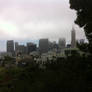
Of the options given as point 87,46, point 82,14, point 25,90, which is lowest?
point 25,90

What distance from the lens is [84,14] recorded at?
18156mm

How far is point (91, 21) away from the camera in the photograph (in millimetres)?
17516

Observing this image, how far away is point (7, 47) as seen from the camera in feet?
405

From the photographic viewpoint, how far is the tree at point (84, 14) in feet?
58.0

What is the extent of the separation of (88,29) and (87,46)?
1695 millimetres

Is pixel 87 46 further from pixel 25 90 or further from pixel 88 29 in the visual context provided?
pixel 25 90

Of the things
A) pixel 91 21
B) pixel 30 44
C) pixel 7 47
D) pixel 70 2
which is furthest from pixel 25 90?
pixel 7 47

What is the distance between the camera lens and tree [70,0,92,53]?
17.7m

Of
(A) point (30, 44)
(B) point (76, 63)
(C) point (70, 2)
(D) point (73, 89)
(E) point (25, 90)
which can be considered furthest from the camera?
(A) point (30, 44)

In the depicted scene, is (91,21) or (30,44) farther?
(30,44)

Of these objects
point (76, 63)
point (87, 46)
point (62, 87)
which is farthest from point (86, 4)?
point (62, 87)

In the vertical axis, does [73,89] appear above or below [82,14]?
below

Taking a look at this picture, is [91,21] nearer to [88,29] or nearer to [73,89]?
[88,29]

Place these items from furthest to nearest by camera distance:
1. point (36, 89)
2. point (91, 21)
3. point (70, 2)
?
point (70, 2), point (91, 21), point (36, 89)
